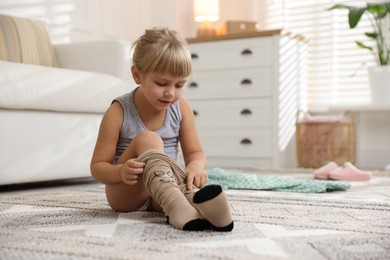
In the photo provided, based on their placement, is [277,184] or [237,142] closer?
[277,184]

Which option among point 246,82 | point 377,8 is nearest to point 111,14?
point 246,82

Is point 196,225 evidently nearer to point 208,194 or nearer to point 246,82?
point 208,194

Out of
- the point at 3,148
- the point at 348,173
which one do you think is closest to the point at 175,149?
the point at 3,148

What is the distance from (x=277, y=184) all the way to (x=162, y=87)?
2.77 feet

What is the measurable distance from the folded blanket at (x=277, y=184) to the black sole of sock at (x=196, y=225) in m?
0.85

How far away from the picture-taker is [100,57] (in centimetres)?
249

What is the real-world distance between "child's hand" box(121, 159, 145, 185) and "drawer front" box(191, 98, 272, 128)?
209 centimetres

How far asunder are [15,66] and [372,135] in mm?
2414

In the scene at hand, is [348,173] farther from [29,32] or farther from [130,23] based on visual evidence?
[130,23]

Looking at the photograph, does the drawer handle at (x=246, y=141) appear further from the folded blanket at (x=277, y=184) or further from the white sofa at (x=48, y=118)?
the folded blanket at (x=277, y=184)

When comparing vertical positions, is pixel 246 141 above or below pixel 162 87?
below

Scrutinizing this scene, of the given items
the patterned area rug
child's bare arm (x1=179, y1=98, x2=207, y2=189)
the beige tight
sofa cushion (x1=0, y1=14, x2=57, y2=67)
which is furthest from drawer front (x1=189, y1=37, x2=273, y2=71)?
the beige tight

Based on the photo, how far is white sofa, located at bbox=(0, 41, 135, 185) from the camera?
1869mm

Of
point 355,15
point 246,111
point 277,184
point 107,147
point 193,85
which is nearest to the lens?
point 107,147
